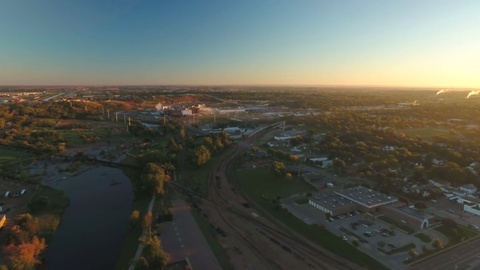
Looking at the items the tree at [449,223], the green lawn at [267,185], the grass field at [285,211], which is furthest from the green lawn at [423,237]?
the green lawn at [267,185]

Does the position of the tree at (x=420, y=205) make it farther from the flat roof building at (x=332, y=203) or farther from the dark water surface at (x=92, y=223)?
the dark water surface at (x=92, y=223)

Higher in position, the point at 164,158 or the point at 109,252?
the point at 164,158

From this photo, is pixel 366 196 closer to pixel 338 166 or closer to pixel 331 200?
pixel 331 200

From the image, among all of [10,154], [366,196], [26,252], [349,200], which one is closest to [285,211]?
[349,200]

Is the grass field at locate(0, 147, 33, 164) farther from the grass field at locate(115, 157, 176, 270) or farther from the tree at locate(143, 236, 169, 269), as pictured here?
the tree at locate(143, 236, 169, 269)

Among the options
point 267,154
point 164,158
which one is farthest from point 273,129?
point 164,158

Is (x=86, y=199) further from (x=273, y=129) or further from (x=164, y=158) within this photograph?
(x=273, y=129)

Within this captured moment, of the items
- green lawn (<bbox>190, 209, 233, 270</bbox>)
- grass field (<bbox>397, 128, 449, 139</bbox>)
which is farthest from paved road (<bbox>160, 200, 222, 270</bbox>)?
grass field (<bbox>397, 128, 449, 139</bbox>)
